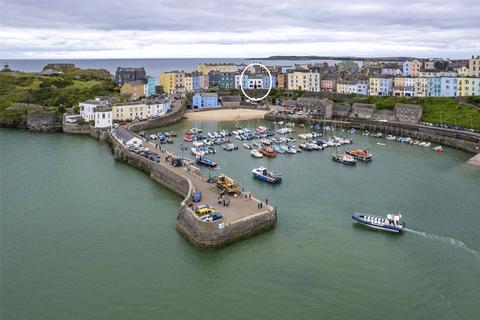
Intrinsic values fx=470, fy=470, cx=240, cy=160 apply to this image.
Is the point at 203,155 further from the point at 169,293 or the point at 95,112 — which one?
the point at 169,293

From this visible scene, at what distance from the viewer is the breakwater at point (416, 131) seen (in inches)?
1100

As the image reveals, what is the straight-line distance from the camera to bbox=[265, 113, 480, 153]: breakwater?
27.9 m

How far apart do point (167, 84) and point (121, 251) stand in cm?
4041

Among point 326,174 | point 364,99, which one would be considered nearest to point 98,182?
point 326,174

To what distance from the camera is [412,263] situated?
1254cm

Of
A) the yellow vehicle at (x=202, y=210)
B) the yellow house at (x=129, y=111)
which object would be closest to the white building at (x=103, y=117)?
the yellow house at (x=129, y=111)

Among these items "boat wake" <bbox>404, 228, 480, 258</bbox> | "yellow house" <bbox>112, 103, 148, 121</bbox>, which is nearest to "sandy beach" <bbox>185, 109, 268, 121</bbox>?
"yellow house" <bbox>112, 103, 148, 121</bbox>

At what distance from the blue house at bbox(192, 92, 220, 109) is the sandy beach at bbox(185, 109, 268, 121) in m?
1.92

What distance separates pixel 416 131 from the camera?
31672mm

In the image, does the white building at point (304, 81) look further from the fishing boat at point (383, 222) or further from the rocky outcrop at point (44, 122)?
the fishing boat at point (383, 222)

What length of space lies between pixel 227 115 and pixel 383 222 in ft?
90.1

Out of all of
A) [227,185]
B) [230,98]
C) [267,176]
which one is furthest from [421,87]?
[227,185]

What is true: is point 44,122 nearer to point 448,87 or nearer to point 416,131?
point 416,131

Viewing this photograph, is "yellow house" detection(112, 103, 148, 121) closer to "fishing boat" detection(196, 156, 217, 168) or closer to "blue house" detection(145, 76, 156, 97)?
"blue house" detection(145, 76, 156, 97)
